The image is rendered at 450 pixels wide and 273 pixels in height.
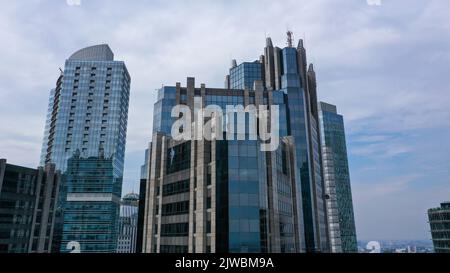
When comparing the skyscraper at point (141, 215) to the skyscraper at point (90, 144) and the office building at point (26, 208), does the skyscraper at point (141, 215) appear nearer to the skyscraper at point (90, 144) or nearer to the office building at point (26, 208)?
the office building at point (26, 208)

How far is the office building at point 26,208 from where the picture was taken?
71000 mm

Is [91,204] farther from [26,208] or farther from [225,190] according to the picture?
[225,190]

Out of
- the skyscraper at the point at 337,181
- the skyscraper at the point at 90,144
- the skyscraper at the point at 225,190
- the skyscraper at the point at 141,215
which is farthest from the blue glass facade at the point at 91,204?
the skyscraper at the point at 337,181

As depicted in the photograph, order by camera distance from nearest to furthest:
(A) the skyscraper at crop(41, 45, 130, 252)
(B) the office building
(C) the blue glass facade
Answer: (B) the office building, (C) the blue glass facade, (A) the skyscraper at crop(41, 45, 130, 252)

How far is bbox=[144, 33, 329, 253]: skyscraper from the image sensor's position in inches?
1752

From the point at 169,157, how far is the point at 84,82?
3602 inches

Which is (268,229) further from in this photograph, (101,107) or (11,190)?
(101,107)

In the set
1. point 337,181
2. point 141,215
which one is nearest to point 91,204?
point 141,215

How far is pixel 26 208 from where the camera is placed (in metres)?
76.6

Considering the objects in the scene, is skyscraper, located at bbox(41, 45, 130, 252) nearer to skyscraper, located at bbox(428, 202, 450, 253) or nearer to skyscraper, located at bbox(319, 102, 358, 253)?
skyscraper, located at bbox(319, 102, 358, 253)

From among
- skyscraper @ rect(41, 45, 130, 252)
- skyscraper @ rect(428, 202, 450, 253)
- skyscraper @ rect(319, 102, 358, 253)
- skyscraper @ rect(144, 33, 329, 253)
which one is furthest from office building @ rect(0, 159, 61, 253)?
skyscraper @ rect(428, 202, 450, 253)

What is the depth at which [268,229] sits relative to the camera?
1790 inches

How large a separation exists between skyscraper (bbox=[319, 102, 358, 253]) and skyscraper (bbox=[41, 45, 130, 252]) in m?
90.7

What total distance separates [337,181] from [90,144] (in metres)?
113
